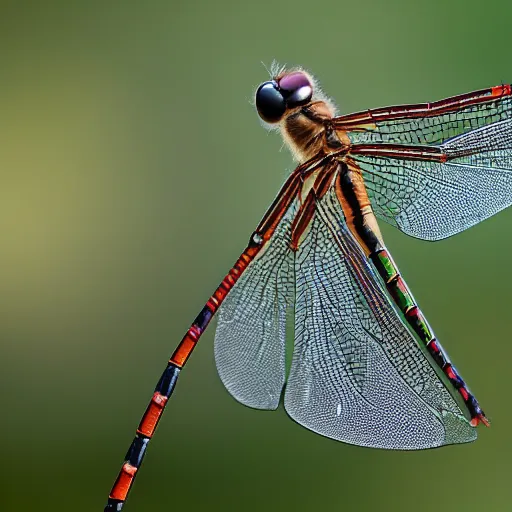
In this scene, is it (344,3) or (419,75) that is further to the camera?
(344,3)

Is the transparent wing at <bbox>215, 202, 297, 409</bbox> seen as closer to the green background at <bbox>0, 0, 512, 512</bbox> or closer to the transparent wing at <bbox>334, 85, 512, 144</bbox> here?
the transparent wing at <bbox>334, 85, 512, 144</bbox>

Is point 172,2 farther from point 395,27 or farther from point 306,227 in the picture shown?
point 306,227

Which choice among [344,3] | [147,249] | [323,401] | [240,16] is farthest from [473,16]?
[323,401]

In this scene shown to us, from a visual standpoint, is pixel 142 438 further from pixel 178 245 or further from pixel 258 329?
pixel 178 245

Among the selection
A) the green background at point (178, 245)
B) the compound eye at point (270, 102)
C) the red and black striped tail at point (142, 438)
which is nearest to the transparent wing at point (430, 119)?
the compound eye at point (270, 102)

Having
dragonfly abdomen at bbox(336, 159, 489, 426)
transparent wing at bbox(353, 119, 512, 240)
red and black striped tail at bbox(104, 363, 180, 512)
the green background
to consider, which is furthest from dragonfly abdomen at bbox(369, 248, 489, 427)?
the green background

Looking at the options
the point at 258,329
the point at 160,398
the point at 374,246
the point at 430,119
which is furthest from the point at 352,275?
the point at 160,398

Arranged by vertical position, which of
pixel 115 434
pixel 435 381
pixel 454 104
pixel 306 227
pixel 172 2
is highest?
pixel 172 2
